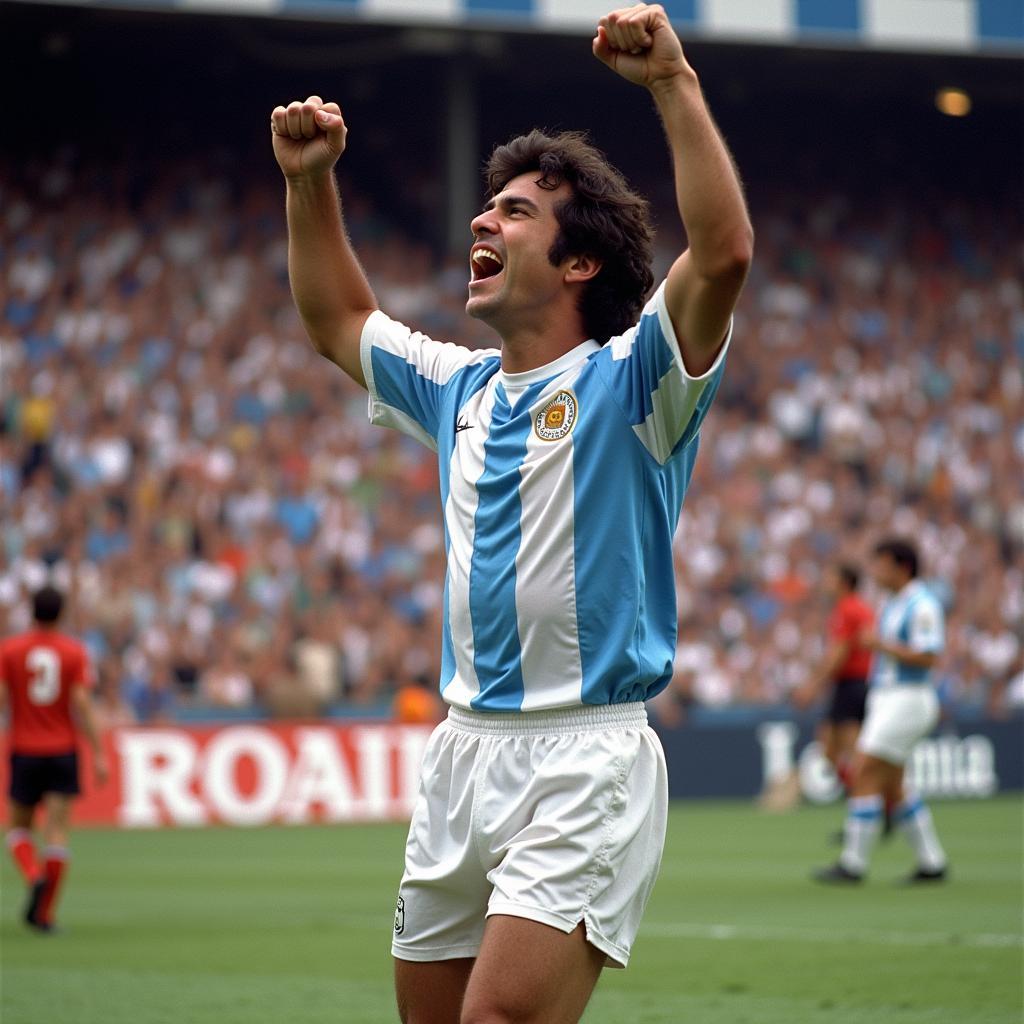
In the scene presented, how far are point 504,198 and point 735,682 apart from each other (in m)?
19.5

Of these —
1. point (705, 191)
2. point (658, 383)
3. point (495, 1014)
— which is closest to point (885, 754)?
point (658, 383)

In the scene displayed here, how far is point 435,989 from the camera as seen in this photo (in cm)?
432

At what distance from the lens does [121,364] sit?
2289 centimetres

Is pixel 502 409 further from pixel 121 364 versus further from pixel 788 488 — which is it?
pixel 788 488

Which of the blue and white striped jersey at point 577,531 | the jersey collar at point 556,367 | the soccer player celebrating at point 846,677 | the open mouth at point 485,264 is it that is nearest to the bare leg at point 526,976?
the blue and white striped jersey at point 577,531

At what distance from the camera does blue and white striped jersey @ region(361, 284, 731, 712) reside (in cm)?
423

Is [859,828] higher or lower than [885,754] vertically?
lower

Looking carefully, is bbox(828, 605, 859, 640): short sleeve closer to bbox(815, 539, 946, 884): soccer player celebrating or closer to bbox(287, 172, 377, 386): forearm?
bbox(815, 539, 946, 884): soccer player celebrating

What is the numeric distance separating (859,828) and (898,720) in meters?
0.83

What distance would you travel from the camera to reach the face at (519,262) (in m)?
4.38

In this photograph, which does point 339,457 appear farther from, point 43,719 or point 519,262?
point 519,262

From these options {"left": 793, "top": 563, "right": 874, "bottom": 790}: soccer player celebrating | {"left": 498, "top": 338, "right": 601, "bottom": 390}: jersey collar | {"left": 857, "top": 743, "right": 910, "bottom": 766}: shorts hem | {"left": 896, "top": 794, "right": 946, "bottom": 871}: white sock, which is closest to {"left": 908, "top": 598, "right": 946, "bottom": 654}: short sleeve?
{"left": 857, "top": 743, "right": 910, "bottom": 766}: shorts hem

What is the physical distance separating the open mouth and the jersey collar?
0.76 ft

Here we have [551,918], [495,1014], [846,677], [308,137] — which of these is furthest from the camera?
[846,677]
